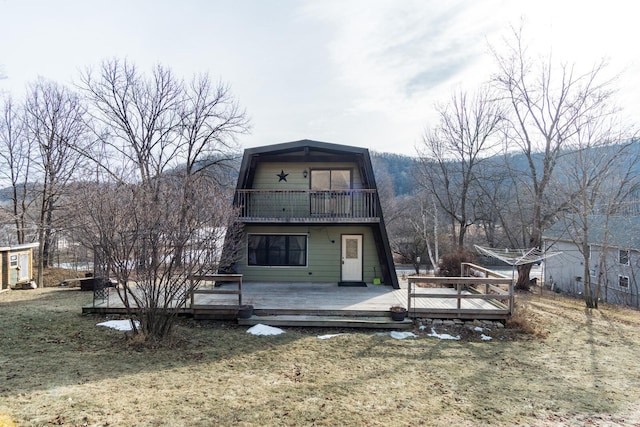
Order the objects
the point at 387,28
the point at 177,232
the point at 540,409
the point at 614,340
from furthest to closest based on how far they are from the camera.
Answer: the point at 387,28 < the point at 614,340 < the point at 177,232 < the point at 540,409

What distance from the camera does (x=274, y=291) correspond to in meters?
11.2

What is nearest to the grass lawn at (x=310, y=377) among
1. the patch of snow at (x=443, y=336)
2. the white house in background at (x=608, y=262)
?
the patch of snow at (x=443, y=336)

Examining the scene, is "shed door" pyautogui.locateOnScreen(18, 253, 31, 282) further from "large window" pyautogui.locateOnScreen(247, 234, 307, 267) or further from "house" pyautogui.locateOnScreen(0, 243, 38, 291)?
"large window" pyautogui.locateOnScreen(247, 234, 307, 267)

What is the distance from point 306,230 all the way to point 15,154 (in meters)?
18.1

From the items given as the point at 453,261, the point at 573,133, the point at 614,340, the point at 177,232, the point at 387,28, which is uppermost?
the point at 387,28

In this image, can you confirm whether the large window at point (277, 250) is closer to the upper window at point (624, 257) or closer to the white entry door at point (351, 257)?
the white entry door at point (351, 257)

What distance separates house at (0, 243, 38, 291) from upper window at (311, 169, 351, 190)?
12813 mm

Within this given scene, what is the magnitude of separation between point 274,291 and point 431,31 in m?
9.55

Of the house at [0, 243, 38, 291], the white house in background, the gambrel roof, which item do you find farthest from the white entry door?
the house at [0, 243, 38, 291]

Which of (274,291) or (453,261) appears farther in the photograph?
(453,261)

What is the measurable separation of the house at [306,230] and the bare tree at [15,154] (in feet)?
48.5


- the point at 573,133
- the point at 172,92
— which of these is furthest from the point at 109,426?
the point at 172,92

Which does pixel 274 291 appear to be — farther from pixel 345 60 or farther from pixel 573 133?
pixel 573 133

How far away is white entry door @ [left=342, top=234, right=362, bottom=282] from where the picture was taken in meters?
12.9
